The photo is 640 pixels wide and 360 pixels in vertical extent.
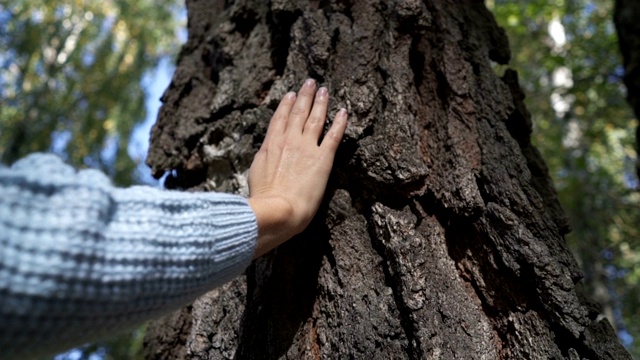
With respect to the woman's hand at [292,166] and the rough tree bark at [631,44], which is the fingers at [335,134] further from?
the rough tree bark at [631,44]

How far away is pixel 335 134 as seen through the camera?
4.34 feet

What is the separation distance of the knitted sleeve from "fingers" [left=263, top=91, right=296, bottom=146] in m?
0.53

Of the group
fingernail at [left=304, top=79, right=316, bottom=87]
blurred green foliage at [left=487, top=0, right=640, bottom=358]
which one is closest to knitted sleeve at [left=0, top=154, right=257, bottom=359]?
fingernail at [left=304, top=79, right=316, bottom=87]

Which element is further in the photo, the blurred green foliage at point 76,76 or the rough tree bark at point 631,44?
the blurred green foliage at point 76,76

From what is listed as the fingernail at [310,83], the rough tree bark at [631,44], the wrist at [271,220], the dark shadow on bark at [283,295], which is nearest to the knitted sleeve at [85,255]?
the wrist at [271,220]

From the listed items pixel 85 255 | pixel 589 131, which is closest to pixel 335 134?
pixel 85 255

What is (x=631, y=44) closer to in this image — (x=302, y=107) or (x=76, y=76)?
(x=302, y=107)

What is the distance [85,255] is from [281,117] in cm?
79

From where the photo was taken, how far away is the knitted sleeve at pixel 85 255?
2.18 feet

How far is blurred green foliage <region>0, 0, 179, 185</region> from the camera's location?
8.20m

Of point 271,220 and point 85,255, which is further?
point 271,220

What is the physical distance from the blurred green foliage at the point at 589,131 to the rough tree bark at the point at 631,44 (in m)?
1.86

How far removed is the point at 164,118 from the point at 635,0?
237 cm

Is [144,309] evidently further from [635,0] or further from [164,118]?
[635,0]
